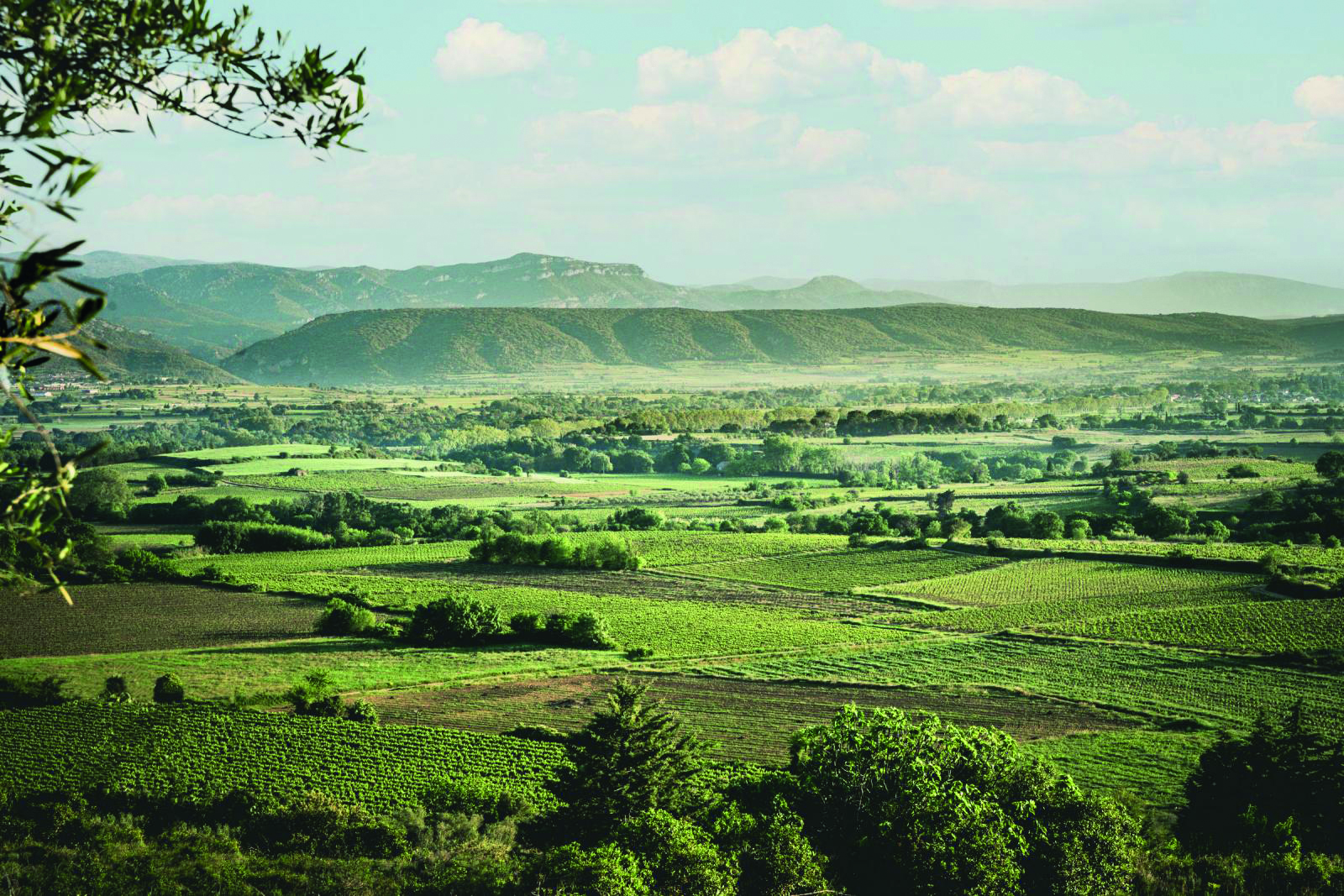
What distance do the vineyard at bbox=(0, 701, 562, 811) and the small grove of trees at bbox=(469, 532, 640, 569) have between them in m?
31.5

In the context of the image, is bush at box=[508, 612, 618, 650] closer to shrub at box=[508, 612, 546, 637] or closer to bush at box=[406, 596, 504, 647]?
shrub at box=[508, 612, 546, 637]

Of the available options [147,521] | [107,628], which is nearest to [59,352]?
[107,628]

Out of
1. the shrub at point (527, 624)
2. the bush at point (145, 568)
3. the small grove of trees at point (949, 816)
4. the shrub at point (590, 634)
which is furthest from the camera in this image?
the bush at point (145, 568)

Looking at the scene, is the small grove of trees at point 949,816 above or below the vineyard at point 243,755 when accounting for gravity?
above

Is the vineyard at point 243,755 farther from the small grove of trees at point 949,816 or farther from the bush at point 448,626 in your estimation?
the bush at point 448,626

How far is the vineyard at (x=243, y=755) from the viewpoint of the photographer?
27266 millimetres

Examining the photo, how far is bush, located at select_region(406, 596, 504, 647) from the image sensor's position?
46.1 meters

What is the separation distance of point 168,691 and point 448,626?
42.5ft

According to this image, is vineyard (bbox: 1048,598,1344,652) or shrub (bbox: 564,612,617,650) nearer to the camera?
vineyard (bbox: 1048,598,1344,652)

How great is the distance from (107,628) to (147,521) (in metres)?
31.8

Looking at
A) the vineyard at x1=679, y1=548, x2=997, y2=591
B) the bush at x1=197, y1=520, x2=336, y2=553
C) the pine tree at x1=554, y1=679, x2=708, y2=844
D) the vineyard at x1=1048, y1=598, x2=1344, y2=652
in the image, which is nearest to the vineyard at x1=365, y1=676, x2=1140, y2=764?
the pine tree at x1=554, y1=679, x2=708, y2=844

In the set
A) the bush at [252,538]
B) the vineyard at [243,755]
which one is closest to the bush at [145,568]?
the bush at [252,538]

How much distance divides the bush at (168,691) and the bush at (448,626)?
11.5 meters

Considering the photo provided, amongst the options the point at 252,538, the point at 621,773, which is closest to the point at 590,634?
the point at 621,773
